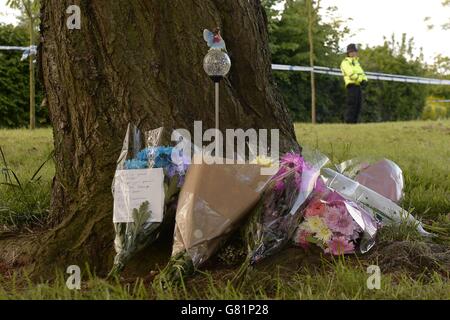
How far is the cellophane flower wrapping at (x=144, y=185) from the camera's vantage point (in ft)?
7.39

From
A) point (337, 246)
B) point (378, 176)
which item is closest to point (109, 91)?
point (337, 246)

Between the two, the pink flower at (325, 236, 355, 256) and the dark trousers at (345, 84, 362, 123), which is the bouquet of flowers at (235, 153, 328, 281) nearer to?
the pink flower at (325, 236, 355, 256)

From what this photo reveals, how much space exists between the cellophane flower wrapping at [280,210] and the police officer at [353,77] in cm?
1122

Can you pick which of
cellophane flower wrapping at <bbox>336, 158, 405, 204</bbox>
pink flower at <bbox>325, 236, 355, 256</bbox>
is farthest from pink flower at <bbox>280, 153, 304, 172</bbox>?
cellophane flower wrapping at <bbox>336, 158, 405, 204</bbox>

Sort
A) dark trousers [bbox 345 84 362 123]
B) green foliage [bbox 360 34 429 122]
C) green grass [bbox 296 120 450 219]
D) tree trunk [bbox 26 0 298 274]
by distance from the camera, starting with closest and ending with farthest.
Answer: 1. tree trunk [bbox 26 0 298 274]
2. green grass [bbox 296 120 450 219]
3. dark trousers [bbox 345 84 362 123]
4. green foliage [bbox 360 34 429 122]

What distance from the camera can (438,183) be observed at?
4266 mm

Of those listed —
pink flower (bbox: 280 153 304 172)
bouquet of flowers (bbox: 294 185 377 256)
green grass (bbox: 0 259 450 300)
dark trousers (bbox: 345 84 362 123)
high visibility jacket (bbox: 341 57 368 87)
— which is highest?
high visibility jacket (bbox: 341 57 368 87)

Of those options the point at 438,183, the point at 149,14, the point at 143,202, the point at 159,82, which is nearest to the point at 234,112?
Result: the point at 159,82

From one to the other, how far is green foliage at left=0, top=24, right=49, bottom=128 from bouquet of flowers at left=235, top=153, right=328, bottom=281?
10630 mm

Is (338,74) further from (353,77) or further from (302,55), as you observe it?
(353,77)

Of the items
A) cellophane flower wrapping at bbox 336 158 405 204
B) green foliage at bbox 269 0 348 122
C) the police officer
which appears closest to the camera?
cellophane flower wrapping at bbox 336 158 405 204

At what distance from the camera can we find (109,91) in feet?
8.79

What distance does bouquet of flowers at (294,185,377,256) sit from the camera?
2.39 metres

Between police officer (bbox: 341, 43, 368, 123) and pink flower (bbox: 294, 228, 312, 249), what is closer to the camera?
pink flower (bbox: 294, 228, 312, 249)
